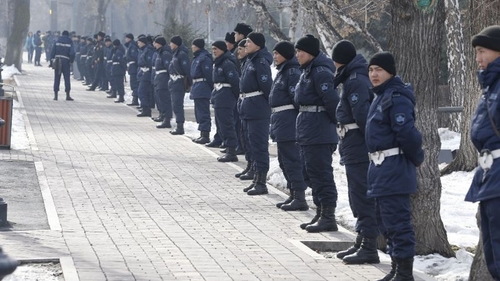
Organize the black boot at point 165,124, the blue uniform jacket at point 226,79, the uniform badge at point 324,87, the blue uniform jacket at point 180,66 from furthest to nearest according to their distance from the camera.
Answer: the black boot at point 165,124, the blue uniform jacket at point 180,66, the blue uniform jacket at point 226,79, the uniform badge at point 324,87

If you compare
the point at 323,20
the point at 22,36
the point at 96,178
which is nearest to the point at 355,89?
the point at 96,178

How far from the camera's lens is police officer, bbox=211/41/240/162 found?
18125mm

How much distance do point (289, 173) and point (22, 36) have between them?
124 feet

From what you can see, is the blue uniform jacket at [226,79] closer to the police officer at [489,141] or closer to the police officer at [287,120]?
the police officer at [287,120]

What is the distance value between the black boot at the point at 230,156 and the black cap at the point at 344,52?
8105 mm

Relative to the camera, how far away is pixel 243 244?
35.0 ft

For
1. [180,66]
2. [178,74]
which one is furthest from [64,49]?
[180,66]

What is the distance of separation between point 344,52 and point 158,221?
296 cm

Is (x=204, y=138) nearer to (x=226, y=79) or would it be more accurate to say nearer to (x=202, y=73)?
(x=202, y=73)

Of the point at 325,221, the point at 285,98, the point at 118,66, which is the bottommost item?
the point at 118,66

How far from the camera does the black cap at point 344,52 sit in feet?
33.2

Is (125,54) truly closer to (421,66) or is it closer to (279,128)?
(279,128)

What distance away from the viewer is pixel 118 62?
3362 cm

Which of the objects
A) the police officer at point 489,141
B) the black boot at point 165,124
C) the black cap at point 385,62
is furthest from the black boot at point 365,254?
the black boot at point 165,124
